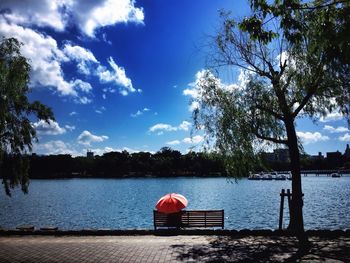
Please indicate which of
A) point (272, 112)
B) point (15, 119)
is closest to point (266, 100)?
point (272, 112)

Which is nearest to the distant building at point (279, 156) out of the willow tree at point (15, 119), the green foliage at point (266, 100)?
the green foliage at point (266, 100)

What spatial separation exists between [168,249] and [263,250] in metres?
3.65

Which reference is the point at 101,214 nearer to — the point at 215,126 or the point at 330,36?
the point at 215,126

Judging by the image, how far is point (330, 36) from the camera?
8039 millimetres

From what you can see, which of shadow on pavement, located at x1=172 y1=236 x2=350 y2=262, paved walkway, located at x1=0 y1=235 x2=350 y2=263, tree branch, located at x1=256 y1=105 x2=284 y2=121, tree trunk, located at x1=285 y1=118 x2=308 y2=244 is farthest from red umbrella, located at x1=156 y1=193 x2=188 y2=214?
tree branch, located at x1=256 y1=105 x2=284 y2=121

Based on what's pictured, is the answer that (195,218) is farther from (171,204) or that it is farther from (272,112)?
(272,112)

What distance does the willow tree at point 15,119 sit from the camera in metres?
23.4

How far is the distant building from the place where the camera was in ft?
73.0

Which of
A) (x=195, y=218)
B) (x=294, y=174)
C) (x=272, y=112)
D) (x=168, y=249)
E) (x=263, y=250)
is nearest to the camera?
(x=263, y=250)

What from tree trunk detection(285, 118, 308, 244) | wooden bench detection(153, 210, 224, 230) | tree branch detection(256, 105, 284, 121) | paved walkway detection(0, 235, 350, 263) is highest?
tree branch detection(256, 105, 284, 121)

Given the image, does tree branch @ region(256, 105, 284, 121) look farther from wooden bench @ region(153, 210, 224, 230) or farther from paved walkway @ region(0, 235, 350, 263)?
wooden bench @ region(153, 210, 224, 230)

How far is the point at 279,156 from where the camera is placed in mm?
22438

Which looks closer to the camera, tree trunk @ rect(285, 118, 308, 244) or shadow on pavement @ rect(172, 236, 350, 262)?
shadow on pavement @ rect(172, 236, 350, 262)

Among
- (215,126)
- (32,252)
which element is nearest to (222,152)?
(215,126)
